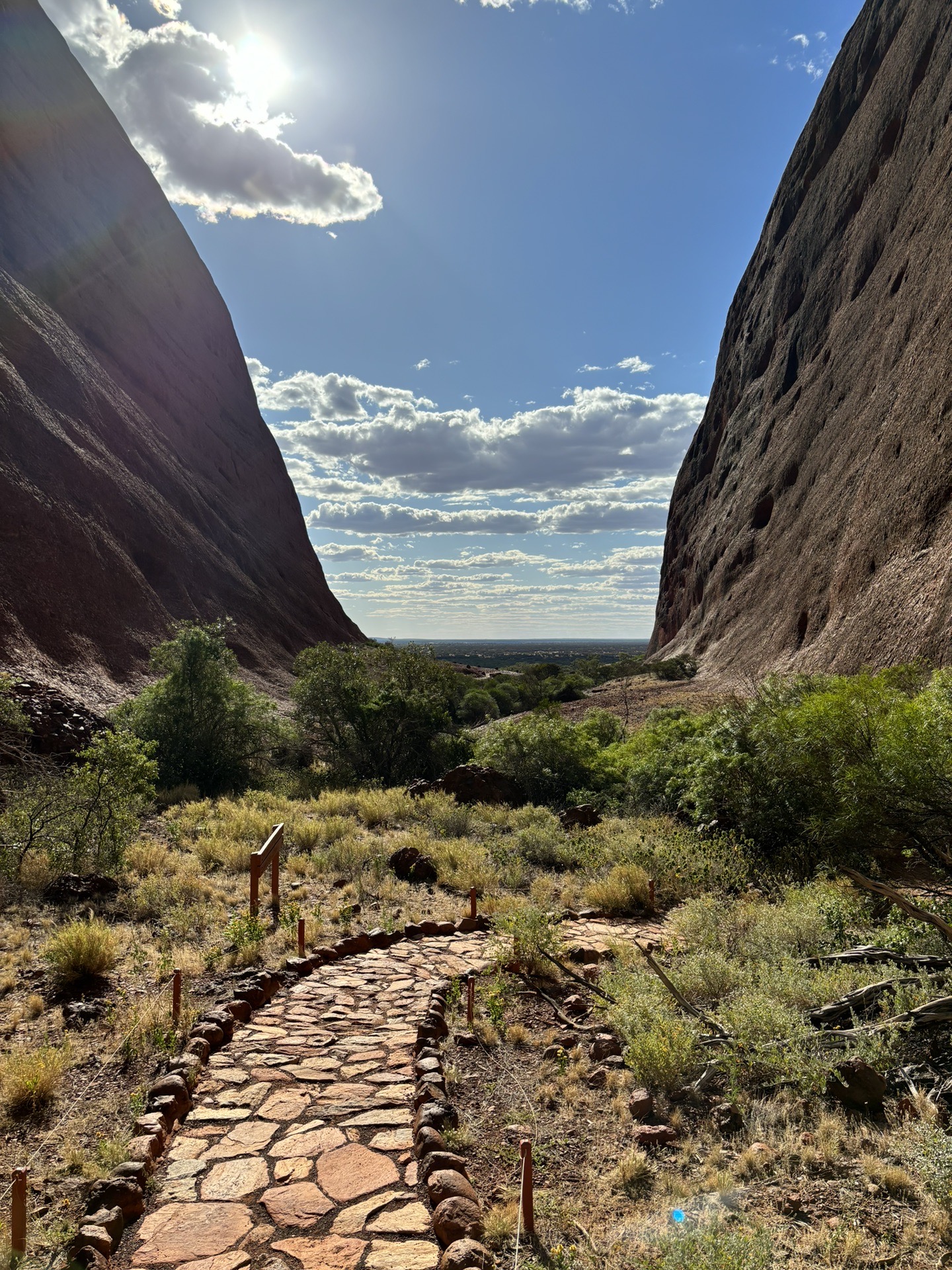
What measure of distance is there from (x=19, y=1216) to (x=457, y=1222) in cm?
173

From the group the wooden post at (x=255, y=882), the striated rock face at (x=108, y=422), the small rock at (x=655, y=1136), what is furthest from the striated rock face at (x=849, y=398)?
the striated rock face at (x=108, y=422)

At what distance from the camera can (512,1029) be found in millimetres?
5137

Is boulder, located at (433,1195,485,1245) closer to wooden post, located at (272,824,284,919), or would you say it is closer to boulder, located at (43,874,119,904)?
wooden post, located at (272,824,284,919)

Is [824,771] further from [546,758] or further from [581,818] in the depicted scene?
[546,758]

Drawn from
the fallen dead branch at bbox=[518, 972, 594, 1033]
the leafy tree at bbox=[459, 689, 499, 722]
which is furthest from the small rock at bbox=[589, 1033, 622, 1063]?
the leafy tree at bbox=[459, 689, 499, 722]

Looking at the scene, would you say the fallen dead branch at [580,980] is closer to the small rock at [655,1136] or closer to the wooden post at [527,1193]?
the small rock at [655,1136]

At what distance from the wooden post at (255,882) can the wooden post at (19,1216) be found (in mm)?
3925

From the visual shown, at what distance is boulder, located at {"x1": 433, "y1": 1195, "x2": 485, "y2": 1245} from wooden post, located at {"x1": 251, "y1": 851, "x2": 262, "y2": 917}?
4020 mm

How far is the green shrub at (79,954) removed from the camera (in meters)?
5.50

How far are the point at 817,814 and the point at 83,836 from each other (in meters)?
8.04

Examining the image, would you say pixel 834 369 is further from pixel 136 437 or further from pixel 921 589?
pixel 136 437

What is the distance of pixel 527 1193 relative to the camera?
10.1 feet

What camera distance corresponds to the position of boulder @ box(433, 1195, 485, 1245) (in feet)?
10.2

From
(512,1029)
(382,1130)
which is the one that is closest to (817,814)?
(512,1029)
